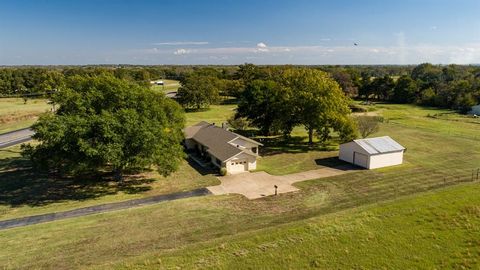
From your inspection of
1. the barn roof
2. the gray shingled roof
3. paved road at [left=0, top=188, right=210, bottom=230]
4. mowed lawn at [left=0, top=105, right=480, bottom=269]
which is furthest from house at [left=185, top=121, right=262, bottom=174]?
the barn roof

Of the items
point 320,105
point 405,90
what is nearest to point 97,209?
point 320,105

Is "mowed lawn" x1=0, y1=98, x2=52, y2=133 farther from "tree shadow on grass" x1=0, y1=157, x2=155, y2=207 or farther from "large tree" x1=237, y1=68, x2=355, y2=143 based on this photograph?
"large tree" x1=237, y1=68, x2=355, y2=143

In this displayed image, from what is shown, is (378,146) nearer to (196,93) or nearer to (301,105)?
(301,105)

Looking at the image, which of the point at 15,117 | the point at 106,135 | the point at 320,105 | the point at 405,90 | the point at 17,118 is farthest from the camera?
the point at 405,90

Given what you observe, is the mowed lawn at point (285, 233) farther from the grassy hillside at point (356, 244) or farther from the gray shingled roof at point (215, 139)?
the gray shingled roof at point (215, 139)

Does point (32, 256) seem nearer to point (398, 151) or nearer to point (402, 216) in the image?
point (402, 216)

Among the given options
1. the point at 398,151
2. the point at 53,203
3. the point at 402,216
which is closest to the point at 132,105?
the point at 53,203
